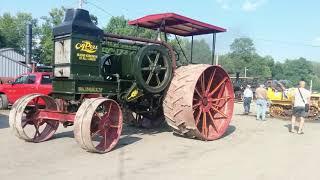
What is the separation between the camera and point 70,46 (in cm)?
926

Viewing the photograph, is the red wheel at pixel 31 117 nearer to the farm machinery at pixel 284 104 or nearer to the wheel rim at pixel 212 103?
the wheel rim at pixel 212 103

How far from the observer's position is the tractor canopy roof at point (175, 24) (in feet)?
37.5

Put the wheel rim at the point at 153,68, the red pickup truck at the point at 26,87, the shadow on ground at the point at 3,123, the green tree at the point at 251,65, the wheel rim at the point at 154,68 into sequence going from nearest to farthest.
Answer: the wheel rim at the point at 153,68
the wheel rim at the point at 154,68
the shadow on ground at the point at 3,123
the red pickup truck at the point at 26,87
the green tree at the point at 251,65

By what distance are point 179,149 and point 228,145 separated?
1427 mm

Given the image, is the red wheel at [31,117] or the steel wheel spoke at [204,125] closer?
the red wheel at [31,117]

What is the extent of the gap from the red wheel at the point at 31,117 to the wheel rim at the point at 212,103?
332 cm

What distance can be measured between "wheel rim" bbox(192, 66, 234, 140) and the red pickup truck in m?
7.37

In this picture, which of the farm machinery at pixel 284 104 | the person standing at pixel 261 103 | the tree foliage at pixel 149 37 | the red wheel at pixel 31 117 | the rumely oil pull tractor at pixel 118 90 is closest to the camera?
the rumely oil pull tractor at pixel 118 90

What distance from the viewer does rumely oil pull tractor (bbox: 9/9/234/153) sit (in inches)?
362

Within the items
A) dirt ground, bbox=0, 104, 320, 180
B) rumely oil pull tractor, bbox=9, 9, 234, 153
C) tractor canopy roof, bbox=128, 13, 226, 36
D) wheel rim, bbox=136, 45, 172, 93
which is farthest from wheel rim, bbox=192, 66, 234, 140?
tractor canopy roof, bbox=128, 13, 226, 36

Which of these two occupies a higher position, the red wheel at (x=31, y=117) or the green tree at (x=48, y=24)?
the green tree at (x=48, y=24)

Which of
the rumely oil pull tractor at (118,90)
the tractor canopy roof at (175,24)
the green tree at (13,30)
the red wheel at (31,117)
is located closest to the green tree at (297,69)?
the green tree at (13,30)

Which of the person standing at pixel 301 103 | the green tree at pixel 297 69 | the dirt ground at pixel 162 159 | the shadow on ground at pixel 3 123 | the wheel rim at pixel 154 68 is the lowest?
the dirt ground at pixel 162 159

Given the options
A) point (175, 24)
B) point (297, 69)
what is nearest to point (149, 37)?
point (175, 24)
